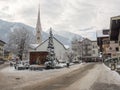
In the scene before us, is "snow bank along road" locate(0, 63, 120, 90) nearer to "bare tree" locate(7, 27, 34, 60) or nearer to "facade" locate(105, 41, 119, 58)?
Answer: "facade" locate(105, 41, 119, 58)

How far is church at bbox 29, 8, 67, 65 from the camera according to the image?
61956 mm

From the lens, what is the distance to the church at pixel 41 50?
A: 61956mm

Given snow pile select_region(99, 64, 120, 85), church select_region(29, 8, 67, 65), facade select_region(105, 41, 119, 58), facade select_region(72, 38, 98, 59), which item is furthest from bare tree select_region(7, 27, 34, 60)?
snow pile select_region(99, 64, 120, 85)

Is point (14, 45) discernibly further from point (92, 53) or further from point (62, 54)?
point (92, 53)

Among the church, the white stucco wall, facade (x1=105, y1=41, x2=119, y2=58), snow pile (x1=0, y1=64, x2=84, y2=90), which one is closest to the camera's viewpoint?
snow pile (x1=0, y1=64, x2=84, y2=90)

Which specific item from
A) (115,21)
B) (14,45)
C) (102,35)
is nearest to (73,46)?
(14,45)

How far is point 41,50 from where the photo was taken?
112 metres

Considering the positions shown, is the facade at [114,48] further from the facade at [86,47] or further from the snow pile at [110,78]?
the facade at [86,47]

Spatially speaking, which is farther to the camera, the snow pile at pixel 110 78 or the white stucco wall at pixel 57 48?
the white stucco wall at pixel 57 48

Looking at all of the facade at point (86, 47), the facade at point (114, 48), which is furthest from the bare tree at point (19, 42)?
the facade at point (86, 47)

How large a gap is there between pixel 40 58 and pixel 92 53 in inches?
4796

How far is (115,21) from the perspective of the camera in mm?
28281

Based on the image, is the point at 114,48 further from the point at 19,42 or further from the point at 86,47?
the point at 86,47

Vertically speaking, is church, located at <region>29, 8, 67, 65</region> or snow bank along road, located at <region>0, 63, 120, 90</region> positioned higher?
church, located at <region>29, 8, 67, 65</region>
